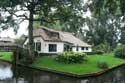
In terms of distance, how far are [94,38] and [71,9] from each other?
121 ft

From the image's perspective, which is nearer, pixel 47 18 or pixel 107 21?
pixel 47 18

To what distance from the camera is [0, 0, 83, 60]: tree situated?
33.2m

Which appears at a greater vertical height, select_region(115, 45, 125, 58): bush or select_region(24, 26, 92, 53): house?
select_region(24, 26, 92, 53): house

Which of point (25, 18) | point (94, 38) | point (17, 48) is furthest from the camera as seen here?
point (94, 38)

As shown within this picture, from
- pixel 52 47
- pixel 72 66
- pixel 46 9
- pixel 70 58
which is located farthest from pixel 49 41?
pixel 72 66

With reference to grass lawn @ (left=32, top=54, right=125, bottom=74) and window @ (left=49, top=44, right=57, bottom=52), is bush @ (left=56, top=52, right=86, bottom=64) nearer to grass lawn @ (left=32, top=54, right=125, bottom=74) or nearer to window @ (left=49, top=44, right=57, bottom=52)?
grass lawn @ (left=32, top=54, right=125, bottom=74)

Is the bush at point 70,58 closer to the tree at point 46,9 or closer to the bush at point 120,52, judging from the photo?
the tree at point 46,9

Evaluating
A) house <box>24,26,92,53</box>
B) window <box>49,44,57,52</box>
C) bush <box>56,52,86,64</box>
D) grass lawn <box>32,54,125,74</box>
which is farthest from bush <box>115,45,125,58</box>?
bush <box>56,52,86,64</box>

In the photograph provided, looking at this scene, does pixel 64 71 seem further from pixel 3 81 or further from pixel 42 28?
pixel 42 28

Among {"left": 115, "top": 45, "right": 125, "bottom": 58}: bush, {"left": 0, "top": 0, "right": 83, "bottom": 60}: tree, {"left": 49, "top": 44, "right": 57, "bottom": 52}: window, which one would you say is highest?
{"left": 0, "top": 0, "right": 83, "bottom": 60}: tree

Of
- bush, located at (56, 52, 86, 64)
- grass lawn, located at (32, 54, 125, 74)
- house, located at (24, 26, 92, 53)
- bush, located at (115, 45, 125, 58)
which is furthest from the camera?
house, located at (24, 26, 92, 53)

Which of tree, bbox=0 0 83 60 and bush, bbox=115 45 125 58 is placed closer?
tree, bbox=0 0 83 60

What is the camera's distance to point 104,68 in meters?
27.3

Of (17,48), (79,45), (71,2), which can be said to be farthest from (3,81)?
(79,45)
